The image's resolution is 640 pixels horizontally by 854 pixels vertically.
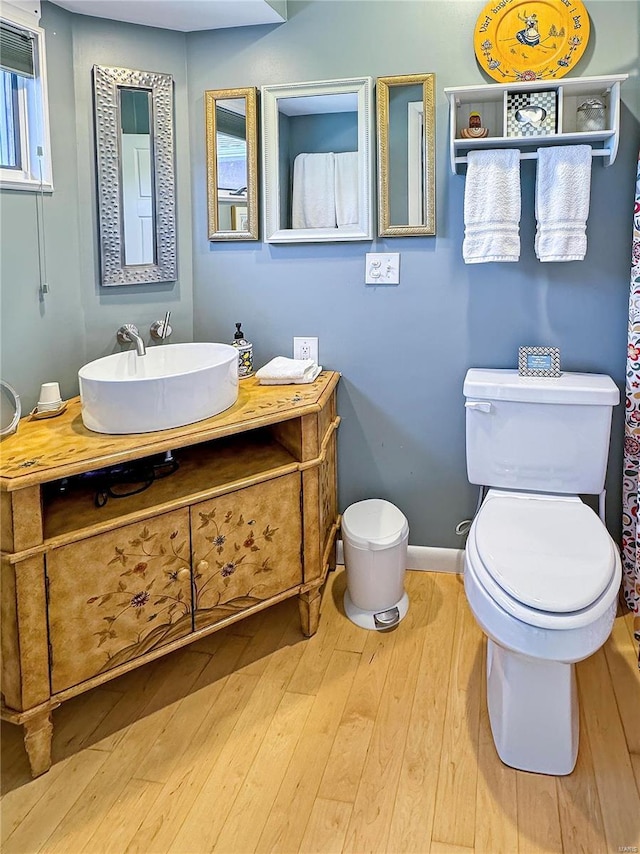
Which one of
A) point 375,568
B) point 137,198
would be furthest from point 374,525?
point 137,198

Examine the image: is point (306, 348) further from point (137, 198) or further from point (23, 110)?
point (23, 110)

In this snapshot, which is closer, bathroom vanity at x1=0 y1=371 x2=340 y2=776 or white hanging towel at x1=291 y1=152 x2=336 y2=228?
bathroom vanity at x1=0 y1=371 x2=340 y2=776

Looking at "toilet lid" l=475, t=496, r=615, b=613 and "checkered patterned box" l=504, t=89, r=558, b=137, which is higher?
"checkered patterned box" l=504, t=89, r=558, b=137

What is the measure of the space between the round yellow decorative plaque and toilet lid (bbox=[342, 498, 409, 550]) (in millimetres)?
1416

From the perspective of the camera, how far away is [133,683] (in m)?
1.95

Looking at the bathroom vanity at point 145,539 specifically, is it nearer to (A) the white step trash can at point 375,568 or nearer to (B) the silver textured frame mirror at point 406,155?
(A) the white step trash can at point 375,568

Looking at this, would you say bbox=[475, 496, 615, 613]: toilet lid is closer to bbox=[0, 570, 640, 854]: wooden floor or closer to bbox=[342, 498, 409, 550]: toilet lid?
bbox=[342, 498, 409, 550]: toilet lid

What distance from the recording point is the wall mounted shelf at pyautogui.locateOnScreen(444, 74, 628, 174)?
1.96 meters

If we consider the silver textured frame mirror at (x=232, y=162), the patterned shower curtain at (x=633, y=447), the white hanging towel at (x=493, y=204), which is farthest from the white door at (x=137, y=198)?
the patterned shower curtain at (x=633, y=447)

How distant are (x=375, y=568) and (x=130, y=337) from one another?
3.48 ft

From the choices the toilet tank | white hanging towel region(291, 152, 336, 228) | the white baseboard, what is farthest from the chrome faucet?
the white baseboard

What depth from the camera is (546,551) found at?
166cm

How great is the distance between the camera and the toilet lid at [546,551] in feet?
4.87

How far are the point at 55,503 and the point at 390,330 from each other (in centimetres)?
124
